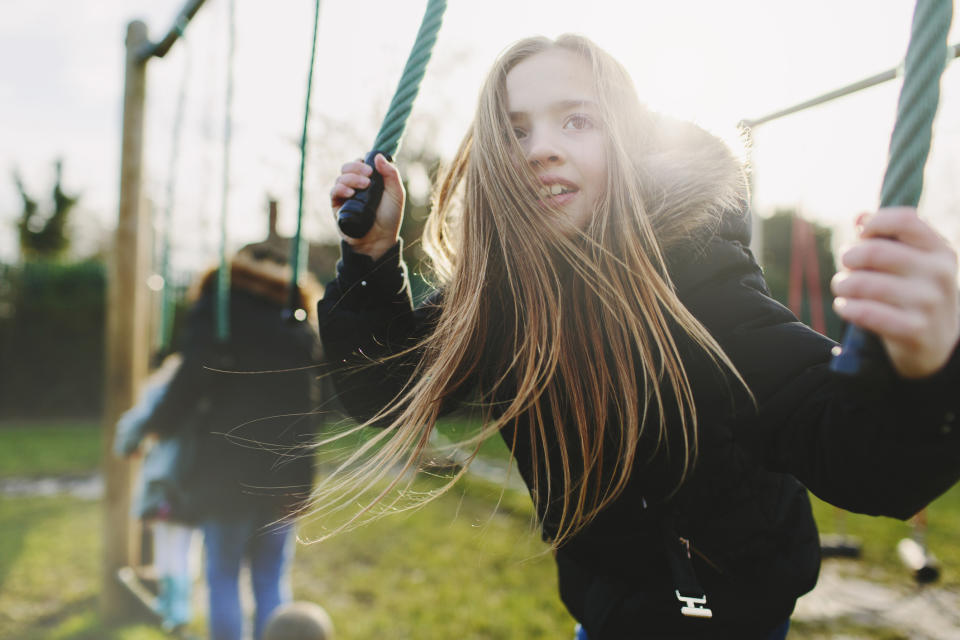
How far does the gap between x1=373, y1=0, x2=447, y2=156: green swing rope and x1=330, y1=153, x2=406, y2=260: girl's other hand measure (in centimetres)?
6

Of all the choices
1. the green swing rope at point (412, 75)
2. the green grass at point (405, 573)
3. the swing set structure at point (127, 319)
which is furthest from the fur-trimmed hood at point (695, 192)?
the swing set structure at point (127, 319)

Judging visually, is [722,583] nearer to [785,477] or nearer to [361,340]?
[785,477]

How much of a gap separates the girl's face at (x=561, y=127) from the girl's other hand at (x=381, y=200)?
0.89ft

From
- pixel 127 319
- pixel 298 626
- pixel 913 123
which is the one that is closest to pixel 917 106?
pixel 913 123

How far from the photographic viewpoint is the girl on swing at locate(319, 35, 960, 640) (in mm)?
1114

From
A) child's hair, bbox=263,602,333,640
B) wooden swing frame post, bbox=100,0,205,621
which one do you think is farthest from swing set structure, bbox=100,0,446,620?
child's hair, bbox=263,602,333,640

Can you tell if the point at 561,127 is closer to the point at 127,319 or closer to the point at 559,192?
the point at 559,192

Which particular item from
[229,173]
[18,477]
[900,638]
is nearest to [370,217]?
[229,173]

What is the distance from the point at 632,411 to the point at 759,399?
22 centimetres

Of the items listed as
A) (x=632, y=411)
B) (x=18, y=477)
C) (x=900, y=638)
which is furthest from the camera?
(x=18, y=477)

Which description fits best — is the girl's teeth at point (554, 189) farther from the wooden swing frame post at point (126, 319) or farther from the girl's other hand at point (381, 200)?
the wooden swing frame post at point (126, 319)

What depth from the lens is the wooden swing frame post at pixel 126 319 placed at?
327 cm

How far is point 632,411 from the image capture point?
3.63 ft

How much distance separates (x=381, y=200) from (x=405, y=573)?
3.19 metres
